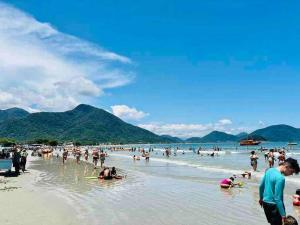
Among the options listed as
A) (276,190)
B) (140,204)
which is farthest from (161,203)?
(276,190)

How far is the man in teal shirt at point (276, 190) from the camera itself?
6941 millimetres

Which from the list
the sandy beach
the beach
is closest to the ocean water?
the beach

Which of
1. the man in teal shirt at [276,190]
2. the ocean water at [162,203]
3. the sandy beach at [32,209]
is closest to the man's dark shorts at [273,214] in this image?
the man in teal shirt at [276,190]

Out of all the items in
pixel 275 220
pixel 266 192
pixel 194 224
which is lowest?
pixel 194 224

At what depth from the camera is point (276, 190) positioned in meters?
6.93

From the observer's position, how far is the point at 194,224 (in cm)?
1196

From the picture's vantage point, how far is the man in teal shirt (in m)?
6.94

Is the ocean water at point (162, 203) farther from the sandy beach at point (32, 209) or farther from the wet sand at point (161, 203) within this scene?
the sandy beach at point (32, 209)

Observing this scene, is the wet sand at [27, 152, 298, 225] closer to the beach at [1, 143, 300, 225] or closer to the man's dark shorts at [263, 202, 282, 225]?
the beach at [1, 143, 300, 225]

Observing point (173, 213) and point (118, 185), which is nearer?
point (173, 213)

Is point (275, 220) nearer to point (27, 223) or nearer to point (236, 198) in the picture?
point (27, 223)

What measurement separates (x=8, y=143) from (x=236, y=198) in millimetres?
124490

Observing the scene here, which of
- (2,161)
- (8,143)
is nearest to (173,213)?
(2,161)

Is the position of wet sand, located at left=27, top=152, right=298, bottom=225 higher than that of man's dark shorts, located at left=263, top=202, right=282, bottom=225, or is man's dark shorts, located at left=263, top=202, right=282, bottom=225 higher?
man's dark shorts, located at left=263, top=202, right=282, bottom=225
